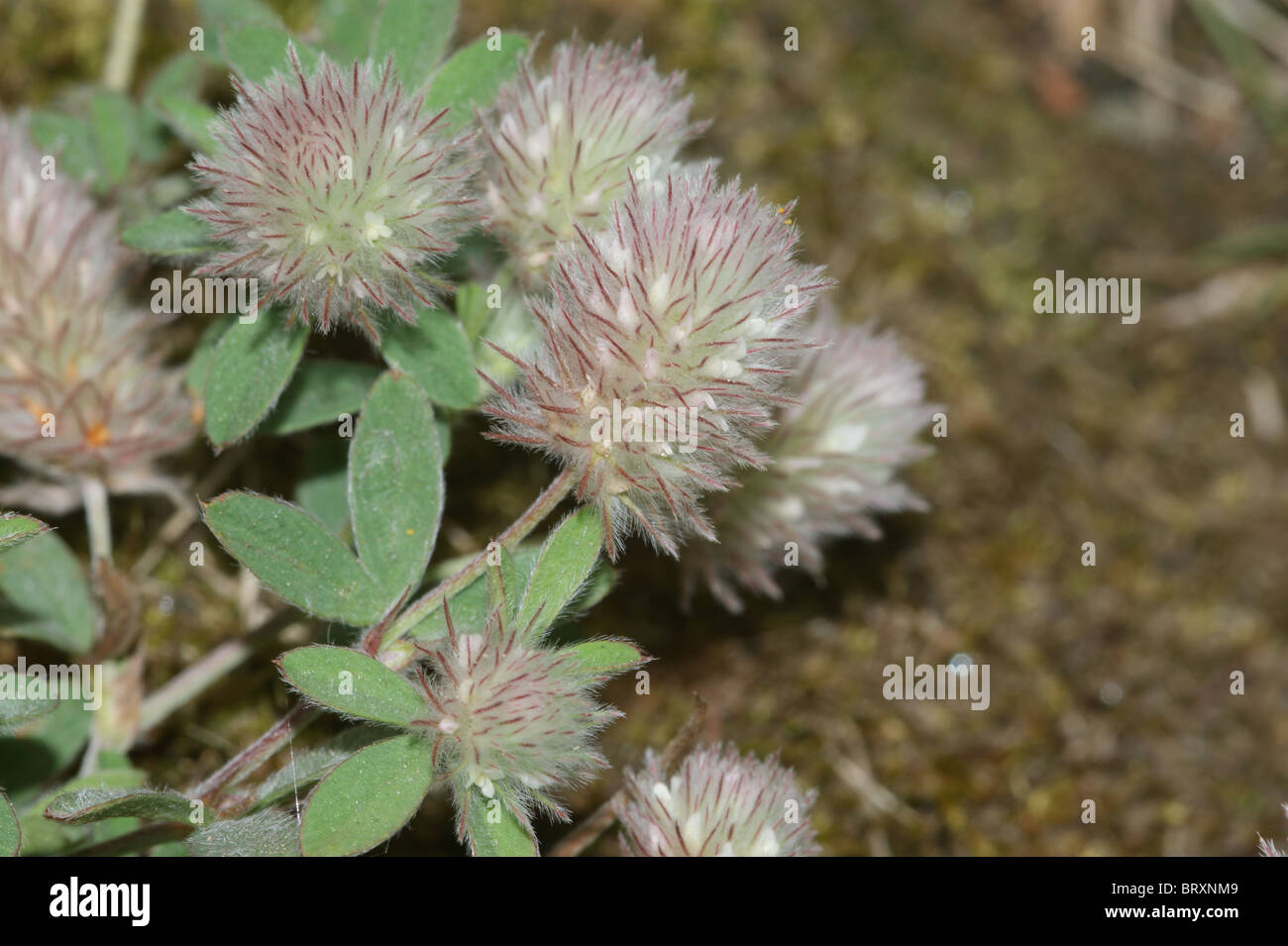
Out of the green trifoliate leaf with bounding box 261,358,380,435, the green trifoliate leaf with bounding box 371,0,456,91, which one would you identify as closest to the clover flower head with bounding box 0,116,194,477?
the green trifoliate leaf with bounding box 261,358,380,435

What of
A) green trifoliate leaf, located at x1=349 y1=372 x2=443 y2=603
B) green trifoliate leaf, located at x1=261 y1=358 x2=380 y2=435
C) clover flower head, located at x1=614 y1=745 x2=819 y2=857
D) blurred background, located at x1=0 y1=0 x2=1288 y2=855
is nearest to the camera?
→ clover flower head, located at x1=614 y1=745 x2=819 y2=857

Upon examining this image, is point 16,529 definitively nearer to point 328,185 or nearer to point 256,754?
point 256,754

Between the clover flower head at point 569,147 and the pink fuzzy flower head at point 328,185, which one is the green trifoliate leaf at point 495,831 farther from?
the clover flower head at point 569,147

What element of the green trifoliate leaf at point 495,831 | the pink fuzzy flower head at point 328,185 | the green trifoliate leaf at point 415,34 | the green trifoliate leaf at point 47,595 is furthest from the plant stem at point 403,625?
the green trifoliate leaf at point 415,34

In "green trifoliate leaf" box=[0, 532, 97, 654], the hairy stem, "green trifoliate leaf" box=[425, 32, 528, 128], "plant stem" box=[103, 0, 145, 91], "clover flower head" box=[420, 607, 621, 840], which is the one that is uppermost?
"plant stem" box=[103, 0, 145, 91]

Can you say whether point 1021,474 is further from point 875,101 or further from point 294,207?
point 294,207

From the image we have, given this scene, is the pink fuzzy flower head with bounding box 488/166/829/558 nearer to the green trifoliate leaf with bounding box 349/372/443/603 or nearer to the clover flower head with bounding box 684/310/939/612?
the green trifoliate leaf with bounding box 349/372/443/603
